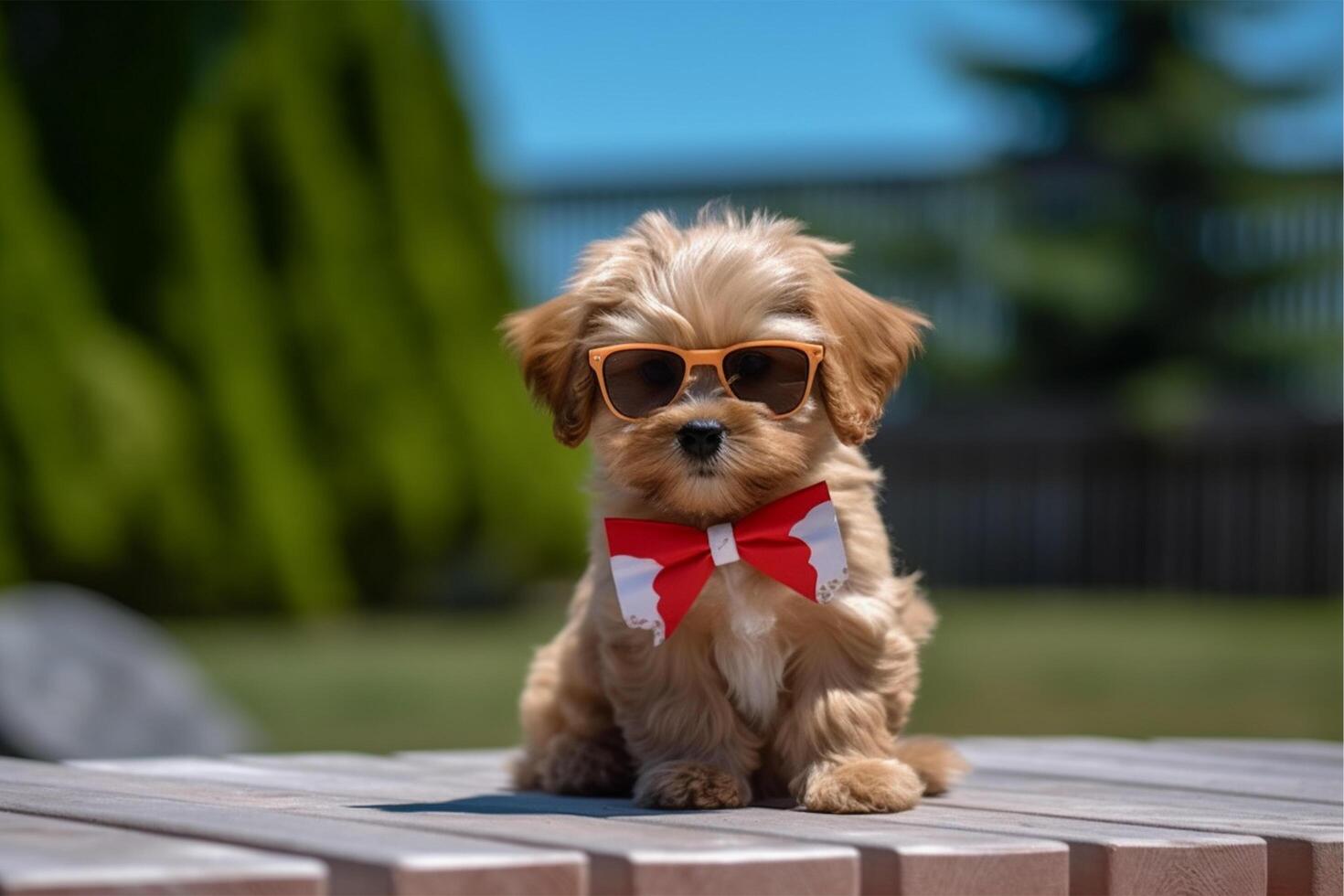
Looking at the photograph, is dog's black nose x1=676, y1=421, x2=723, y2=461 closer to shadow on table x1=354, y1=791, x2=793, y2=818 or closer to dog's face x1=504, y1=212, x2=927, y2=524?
dog's face x1=504, y1=212, x2=927, y2=524

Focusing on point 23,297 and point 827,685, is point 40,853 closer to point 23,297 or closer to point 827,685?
point 827,685

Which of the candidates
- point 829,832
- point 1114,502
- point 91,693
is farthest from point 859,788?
point 1114,502

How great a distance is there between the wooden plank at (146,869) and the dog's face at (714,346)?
4.00 feet

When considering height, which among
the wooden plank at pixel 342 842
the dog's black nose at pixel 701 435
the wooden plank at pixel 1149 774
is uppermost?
the dog's black nose at pixel 701 435

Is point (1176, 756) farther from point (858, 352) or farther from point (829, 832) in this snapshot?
point (829, 832)

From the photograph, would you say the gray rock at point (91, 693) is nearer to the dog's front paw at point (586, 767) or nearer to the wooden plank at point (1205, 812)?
the dog's front paw at point (586, 767)

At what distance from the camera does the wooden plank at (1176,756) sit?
446cm

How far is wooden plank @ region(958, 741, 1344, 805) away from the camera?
4023 mm

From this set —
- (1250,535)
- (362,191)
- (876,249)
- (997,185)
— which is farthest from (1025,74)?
(362,191)

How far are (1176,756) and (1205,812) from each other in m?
1.32

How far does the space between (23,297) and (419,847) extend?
10.9 metres

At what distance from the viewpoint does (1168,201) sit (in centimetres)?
1684

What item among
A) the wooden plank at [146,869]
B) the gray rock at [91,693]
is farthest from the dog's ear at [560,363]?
the gray rock at [91,693]

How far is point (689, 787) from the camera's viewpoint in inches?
136
